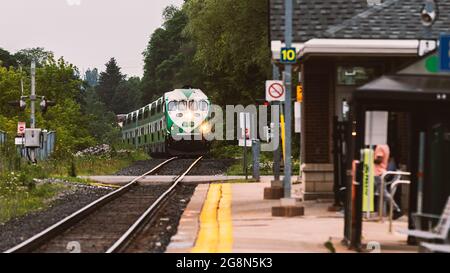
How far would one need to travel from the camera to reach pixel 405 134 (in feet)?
54.4

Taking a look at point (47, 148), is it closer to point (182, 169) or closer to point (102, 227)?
point (182, 169)

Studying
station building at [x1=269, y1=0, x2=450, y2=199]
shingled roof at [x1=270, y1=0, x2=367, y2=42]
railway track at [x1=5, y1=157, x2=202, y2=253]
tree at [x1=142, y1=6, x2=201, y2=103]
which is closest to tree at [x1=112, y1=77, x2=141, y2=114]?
tree at [x1=142, y1=6, x2=201, y2=103]

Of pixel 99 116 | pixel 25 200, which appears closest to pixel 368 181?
pixel 25 200

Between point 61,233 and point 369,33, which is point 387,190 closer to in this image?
point 369,33

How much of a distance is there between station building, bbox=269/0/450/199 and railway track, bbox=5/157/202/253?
136 inches

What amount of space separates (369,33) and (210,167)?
64.7ft

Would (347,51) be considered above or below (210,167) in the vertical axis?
above

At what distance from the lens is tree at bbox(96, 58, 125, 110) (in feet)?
516

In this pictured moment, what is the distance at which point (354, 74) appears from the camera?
1744 centimetres

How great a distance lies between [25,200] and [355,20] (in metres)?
8.70

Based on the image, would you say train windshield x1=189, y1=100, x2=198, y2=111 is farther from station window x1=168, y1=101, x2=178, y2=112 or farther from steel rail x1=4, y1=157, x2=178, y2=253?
steel rail x1=4, y1=157, x2=178, y2=253

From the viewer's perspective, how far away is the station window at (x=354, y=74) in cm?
1733

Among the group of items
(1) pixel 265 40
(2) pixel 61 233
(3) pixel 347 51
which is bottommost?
(2) pixel 61 233
